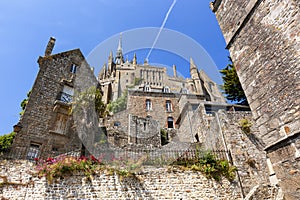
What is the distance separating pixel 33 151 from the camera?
9.94 m

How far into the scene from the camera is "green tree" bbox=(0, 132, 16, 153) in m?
8.98

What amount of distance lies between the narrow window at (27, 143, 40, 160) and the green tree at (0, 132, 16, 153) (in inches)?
40.6

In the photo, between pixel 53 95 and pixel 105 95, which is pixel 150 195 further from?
pixel 105 95

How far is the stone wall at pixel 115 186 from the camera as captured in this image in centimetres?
692

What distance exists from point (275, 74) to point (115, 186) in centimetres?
702

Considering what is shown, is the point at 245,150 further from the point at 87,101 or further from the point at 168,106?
the point at 168,106

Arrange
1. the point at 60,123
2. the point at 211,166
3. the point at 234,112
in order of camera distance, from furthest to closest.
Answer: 1. the point at 60,123
2. the point at 234,112
3. the point at 211,166

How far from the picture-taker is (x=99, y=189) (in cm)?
726

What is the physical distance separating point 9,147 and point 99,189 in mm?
5858

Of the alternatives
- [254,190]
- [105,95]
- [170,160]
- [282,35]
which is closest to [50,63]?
[170,160]

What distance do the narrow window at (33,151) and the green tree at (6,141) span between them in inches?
40.6

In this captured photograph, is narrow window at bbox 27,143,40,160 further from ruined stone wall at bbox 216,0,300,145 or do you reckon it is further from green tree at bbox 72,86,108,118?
ruined stone wall at bbox 216,0,300,145

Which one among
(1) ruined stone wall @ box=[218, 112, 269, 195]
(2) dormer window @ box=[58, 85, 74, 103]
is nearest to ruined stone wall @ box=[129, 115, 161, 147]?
(2) dormer window @ box=[58, 85, 74, 103]

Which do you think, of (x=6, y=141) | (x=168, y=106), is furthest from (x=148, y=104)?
(x=6, y=141)
